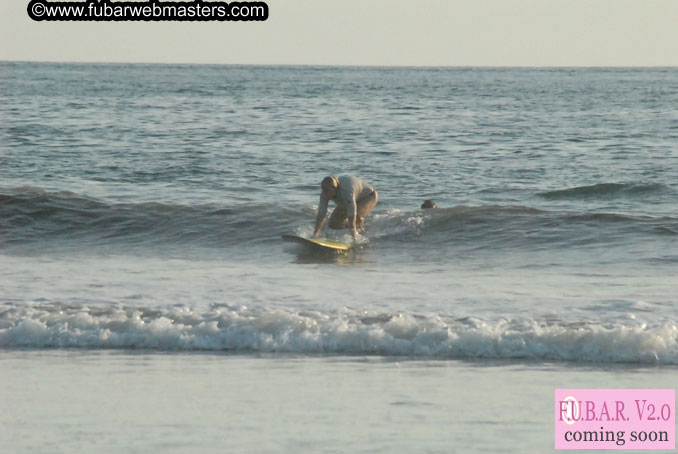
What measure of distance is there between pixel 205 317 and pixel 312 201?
10768mm

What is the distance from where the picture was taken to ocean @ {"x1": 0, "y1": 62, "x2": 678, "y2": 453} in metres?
6.93

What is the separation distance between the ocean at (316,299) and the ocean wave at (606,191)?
6 cm

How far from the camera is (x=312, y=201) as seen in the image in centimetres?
2059

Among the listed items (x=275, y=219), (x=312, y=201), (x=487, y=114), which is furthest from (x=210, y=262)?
(x=487, y=114)

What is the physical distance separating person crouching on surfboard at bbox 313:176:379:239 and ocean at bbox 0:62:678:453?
1.01ft

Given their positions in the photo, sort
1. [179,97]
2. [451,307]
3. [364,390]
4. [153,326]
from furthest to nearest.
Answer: [179,97], [451,307], [153,326], [364,390]

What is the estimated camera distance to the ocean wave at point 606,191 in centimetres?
2139

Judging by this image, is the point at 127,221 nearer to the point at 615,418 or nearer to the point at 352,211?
the point at 352,211

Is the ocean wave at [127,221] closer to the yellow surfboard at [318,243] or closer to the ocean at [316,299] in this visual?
the ocean at [316,299]

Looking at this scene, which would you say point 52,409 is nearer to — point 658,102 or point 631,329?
point 631,329

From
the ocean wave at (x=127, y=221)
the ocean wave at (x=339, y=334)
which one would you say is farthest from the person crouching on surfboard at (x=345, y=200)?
the ocean wave at (x=339, y=334)

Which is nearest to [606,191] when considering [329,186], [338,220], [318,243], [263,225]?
[263,225]

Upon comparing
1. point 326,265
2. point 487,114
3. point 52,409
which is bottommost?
point 52,409

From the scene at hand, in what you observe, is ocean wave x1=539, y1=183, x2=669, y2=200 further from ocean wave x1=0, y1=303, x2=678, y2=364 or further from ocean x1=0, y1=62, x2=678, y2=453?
ocean wave x1=0, y1=303, x2=678, y2=364
